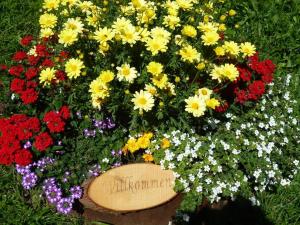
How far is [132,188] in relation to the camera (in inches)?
136

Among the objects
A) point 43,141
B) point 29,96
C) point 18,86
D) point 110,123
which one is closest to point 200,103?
point 110,123

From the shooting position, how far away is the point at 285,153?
379 centimetres

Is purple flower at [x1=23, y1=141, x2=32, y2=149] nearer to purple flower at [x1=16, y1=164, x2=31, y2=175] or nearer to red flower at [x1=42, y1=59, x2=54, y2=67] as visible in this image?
purple flower at [x1=16, y1=164, x2=31, y2=175]

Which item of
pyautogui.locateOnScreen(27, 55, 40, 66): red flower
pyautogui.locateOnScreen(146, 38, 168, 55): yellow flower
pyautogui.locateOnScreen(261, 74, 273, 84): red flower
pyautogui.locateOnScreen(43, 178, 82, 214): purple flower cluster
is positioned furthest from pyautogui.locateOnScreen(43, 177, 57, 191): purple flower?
pyautogui.locateOnScreen(261, 74, 273, 84): red flower

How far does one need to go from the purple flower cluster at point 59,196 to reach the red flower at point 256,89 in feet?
4.74

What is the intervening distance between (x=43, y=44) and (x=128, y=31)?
34.1 inches

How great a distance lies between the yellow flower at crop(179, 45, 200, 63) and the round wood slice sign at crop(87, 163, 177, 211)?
0.80m

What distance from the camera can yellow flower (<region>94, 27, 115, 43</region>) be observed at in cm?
325

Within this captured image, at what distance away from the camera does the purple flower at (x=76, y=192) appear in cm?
341

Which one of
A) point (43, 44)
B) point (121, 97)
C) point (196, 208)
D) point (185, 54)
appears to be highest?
point (43, 44)

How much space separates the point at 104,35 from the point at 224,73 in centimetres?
86

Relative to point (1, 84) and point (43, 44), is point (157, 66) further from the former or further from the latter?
point (1, 84)

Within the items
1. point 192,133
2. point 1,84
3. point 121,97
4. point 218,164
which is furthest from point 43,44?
point 218,164

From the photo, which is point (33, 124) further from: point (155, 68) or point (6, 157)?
point (155, 68)
